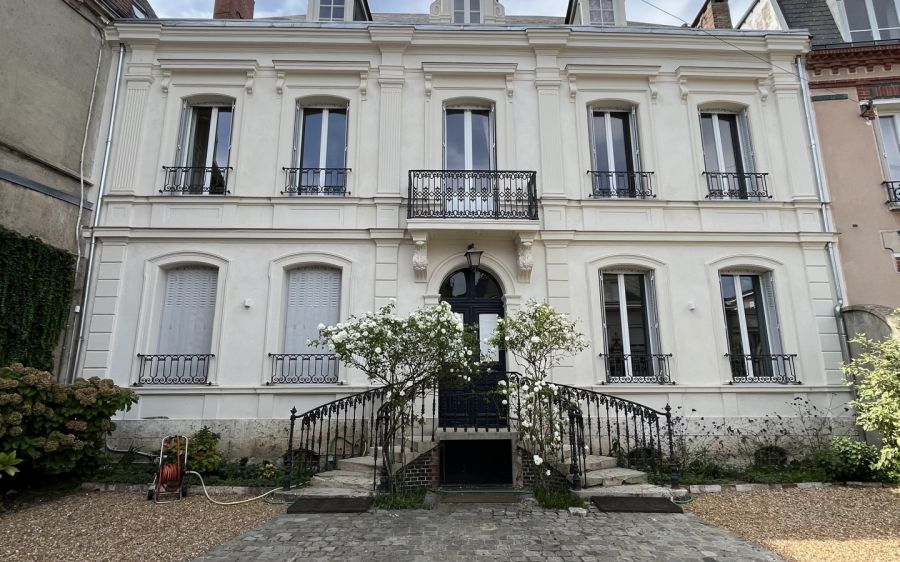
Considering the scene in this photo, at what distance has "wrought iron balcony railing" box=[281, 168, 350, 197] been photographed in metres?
8.96

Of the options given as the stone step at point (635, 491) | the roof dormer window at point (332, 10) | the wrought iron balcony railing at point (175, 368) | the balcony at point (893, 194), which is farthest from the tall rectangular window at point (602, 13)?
the wrought iron balcony railing at point (175, 368)

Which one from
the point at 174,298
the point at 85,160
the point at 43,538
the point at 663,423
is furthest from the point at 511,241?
the point at 85,160

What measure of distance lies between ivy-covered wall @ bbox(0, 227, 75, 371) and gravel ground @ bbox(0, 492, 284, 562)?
2.53 metres

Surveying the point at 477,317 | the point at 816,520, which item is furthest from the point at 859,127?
the point at 477,317

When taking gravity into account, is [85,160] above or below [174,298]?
above

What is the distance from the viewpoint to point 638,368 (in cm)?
843

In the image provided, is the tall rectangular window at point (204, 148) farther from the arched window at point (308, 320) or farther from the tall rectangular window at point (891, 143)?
the tall rectangular window at point (891, 143)

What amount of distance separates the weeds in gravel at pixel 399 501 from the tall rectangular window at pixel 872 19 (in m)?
12.2

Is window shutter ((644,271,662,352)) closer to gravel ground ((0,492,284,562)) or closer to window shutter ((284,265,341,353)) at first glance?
window shutter ((284,265,341,353))

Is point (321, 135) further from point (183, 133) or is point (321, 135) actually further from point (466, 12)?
point (466, 12)

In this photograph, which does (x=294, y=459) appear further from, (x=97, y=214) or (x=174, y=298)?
(x=97, y=214)

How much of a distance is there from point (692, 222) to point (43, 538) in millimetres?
10199

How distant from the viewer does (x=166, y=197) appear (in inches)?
343

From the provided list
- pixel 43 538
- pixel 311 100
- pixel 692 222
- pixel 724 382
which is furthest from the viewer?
pixel 311 100
